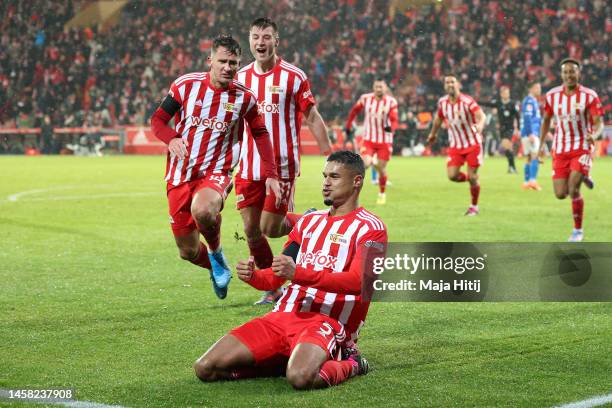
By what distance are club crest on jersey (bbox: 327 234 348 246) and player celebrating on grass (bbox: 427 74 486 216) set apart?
424 inches

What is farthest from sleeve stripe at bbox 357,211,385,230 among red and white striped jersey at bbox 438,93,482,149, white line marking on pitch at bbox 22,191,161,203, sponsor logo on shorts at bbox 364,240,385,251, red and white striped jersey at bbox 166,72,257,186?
white line marking on pitch at bbox 22,191,161,203

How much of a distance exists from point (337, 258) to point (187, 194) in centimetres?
249

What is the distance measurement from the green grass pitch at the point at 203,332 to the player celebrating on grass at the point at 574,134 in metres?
0.63

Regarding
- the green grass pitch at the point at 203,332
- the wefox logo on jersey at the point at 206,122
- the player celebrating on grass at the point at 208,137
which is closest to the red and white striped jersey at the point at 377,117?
the green grass pitch at the point at 203,332

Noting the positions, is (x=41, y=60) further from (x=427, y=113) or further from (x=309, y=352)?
(x=309, y=352)

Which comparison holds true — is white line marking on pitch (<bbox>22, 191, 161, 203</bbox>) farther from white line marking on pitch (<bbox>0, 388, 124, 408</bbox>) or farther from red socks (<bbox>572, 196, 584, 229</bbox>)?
white line marking on pitch (<bbox>0, 388, 124, 408</bbox>)

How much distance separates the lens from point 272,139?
328 inches

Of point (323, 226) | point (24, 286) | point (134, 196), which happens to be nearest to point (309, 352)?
point (323, 226)

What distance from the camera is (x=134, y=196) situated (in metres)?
18.6

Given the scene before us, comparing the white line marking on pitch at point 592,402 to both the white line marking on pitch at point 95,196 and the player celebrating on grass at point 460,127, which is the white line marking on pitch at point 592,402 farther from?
the white line marking on pitch at point 95,196

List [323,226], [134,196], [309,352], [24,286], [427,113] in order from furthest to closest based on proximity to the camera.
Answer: [427,113] → [134,196] → [24,286] → [323,226] → [309,352]

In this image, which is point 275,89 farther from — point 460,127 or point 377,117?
point 377,117

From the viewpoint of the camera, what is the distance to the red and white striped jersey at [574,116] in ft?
40.4

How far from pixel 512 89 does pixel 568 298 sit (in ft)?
98.2
